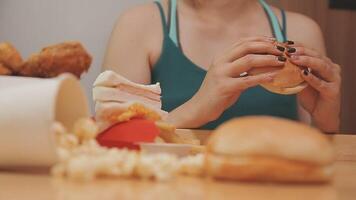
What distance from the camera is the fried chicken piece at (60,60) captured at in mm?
512

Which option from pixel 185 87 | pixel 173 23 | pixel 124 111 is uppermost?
pixel 124 111

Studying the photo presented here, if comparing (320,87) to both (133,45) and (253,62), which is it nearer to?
(253,62)

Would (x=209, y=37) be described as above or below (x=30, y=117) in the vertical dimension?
below

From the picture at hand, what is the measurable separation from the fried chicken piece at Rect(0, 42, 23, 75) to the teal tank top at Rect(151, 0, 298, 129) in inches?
36.9

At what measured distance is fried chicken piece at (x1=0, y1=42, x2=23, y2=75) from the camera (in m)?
0.52

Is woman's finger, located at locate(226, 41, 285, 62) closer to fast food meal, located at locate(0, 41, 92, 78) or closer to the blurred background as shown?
fast food meal, located at locate(0, 41, 92, 78)

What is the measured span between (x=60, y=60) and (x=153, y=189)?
6.5 inches

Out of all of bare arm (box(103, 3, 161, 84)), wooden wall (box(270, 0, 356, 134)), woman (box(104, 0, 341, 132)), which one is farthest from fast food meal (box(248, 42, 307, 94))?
wooden wall (box(270, 0, 356, 134))

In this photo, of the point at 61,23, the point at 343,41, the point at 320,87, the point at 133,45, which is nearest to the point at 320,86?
the point at 320,87

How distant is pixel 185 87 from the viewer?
5.08 ft

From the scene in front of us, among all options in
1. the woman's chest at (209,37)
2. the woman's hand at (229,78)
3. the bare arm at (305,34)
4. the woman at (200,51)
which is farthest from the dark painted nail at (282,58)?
the bare arm at (305,34)

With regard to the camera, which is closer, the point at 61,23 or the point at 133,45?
the point at 133,45

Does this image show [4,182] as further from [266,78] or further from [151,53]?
[151,53]

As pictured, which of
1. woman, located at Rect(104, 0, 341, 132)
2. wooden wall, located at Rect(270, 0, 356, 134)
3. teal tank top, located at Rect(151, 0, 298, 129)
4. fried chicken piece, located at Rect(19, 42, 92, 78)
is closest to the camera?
fried chicken piece, located at Rect(19, 42, 92, 78)
